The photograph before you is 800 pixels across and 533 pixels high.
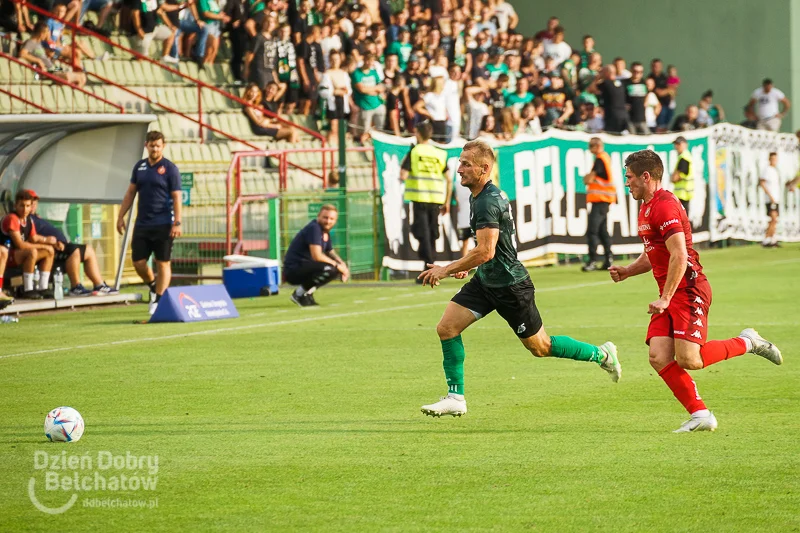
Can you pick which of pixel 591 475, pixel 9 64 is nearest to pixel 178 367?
pixel 591 475

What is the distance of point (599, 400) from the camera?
937 centimetres

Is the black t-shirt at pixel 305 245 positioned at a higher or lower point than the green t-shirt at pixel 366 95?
lower

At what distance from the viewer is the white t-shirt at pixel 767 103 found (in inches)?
1371

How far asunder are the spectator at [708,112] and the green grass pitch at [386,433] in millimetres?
20093

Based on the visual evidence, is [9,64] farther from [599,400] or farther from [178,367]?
[599,400]

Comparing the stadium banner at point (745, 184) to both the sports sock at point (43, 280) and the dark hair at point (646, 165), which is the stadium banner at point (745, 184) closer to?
the sports sock at point (43, 280)

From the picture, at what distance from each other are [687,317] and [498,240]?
A: 54.4 inches

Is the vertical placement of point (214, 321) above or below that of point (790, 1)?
below

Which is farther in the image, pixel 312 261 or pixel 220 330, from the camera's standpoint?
pixel 312 261

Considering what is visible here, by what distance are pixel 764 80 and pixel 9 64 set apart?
68.7ft

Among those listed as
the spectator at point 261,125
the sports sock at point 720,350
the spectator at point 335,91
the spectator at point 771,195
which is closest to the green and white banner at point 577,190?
the spectator at point 771,195

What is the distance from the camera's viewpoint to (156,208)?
1589 cm

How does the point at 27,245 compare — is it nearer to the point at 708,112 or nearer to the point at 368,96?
the point at 368,96

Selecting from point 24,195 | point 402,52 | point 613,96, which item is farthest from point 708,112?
point 24,195
